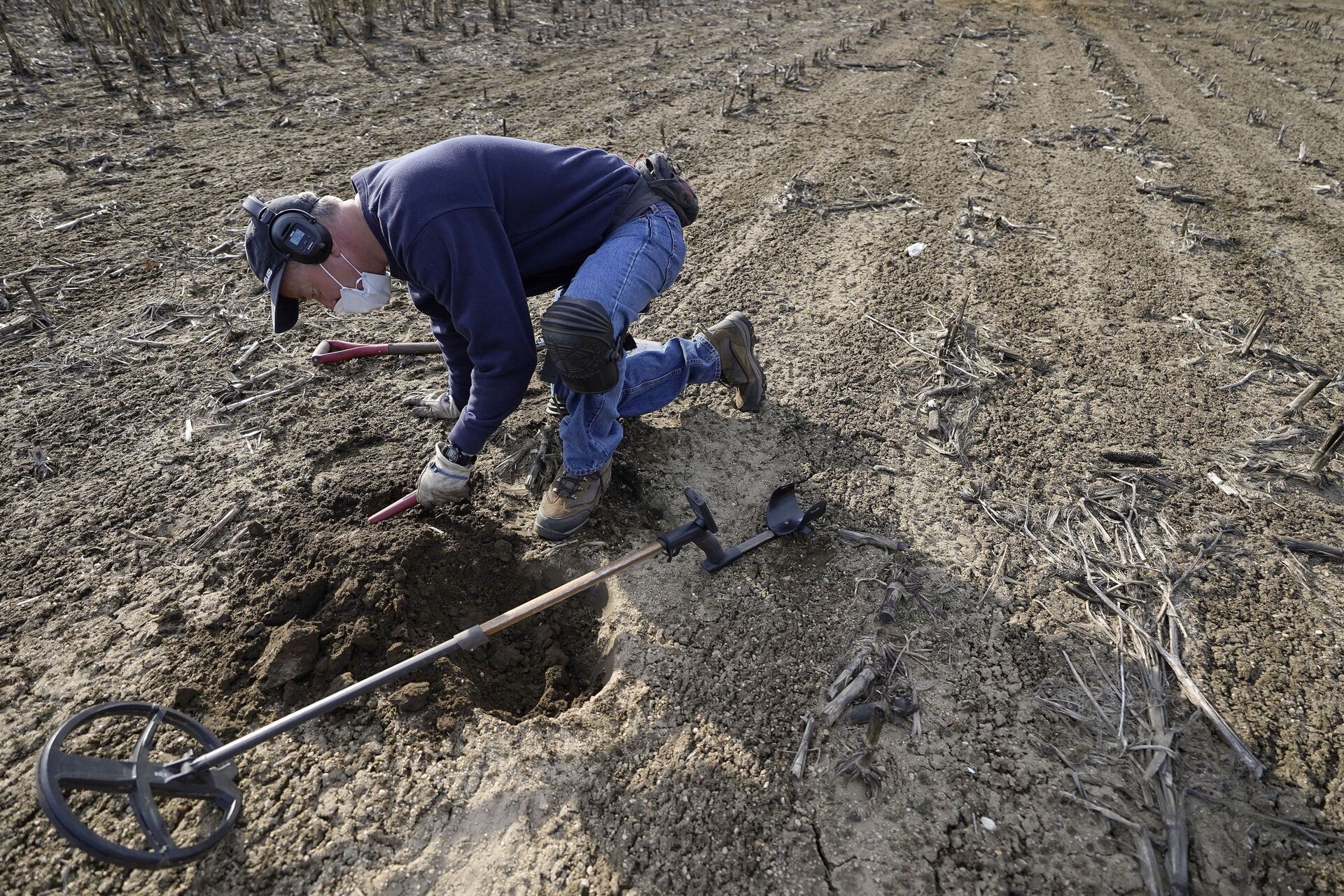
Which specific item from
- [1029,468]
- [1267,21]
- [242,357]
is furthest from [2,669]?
[1267,21]

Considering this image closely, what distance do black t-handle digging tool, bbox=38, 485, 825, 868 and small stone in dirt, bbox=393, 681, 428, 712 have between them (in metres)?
0.20

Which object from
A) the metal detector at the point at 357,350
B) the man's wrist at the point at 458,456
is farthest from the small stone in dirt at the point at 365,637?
the metal detector at the point at 357,350

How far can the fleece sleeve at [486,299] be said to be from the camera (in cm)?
218

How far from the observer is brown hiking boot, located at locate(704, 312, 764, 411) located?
3365 millimetres

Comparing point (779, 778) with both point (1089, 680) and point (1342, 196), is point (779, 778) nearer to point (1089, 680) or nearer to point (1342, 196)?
point (1089, 680)

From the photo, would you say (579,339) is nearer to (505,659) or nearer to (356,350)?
(505,659)

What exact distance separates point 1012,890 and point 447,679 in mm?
1817

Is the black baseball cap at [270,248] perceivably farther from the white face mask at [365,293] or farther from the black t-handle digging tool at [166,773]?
the black t-handle digging tool at [166,773]

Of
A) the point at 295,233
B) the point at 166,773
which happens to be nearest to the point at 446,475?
the point at 295,233

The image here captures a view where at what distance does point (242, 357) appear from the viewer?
3.76 meters

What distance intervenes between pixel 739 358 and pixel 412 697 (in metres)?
2.04

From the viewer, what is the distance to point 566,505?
9.42ft

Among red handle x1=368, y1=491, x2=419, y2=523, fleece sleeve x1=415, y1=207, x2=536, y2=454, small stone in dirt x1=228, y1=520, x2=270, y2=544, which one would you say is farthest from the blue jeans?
small stone in dirt x1=228, y1=520, x2=270, y2=544

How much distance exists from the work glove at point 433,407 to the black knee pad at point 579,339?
1.00m
